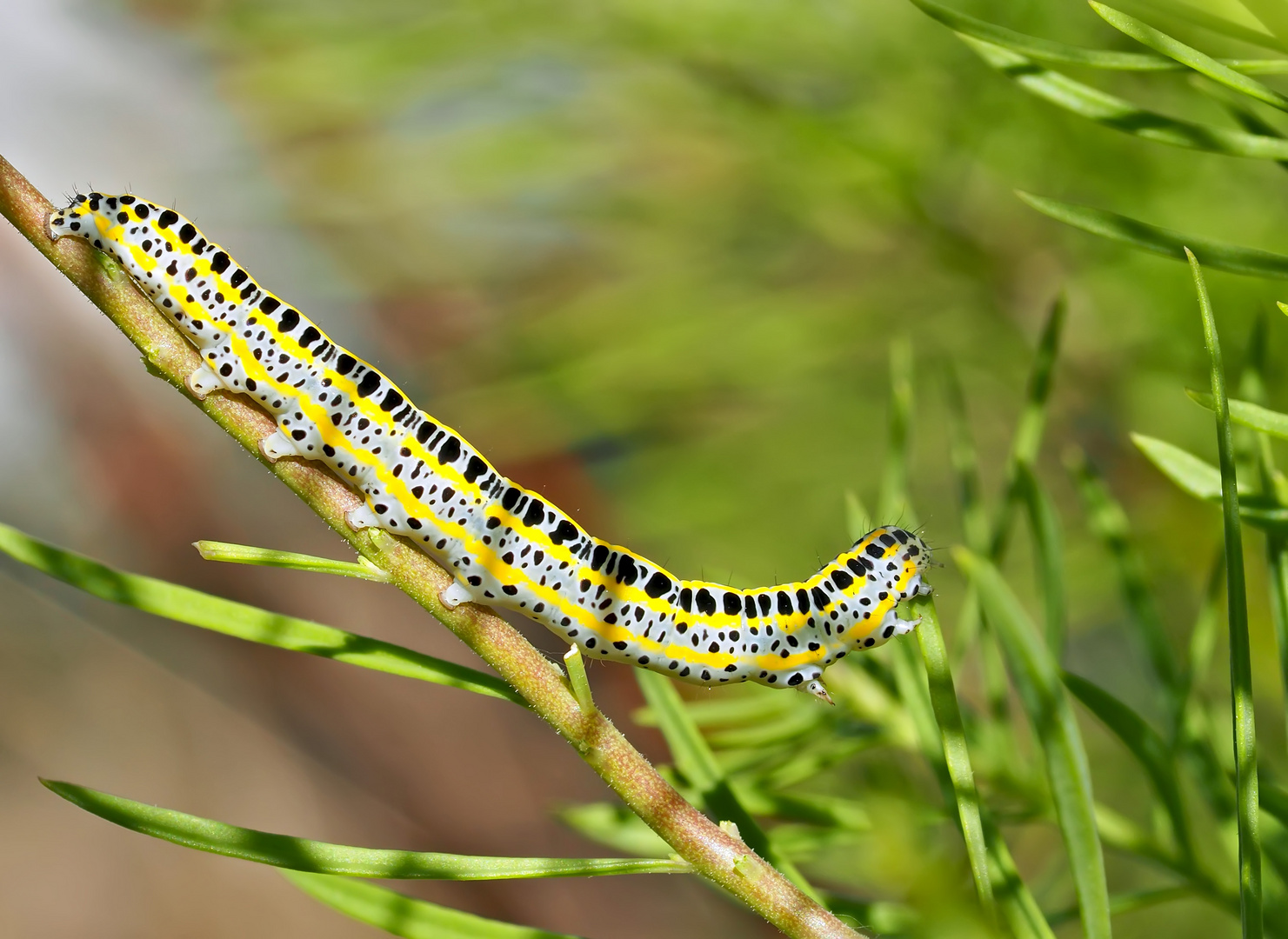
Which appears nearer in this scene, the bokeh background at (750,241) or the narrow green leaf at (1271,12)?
the narrow green leaf at (1271,12)

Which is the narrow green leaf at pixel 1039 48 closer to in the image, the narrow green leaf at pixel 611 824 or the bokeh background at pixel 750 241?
the bokeh background at pixel 750 241

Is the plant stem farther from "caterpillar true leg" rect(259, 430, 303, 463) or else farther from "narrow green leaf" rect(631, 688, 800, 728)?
"narrow green leaf" rect(631, 688, 800, 728)

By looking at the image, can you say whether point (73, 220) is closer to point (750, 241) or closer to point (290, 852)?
point (290, 852)

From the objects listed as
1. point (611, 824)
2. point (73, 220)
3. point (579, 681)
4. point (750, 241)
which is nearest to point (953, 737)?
point (579, 681)

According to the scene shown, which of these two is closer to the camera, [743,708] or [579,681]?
[579,681]

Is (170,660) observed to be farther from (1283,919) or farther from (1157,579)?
(1283,919)

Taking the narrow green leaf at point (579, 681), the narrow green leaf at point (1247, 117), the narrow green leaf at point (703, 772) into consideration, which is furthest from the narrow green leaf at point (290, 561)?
the narrow green leaf at point (1247, 117)
